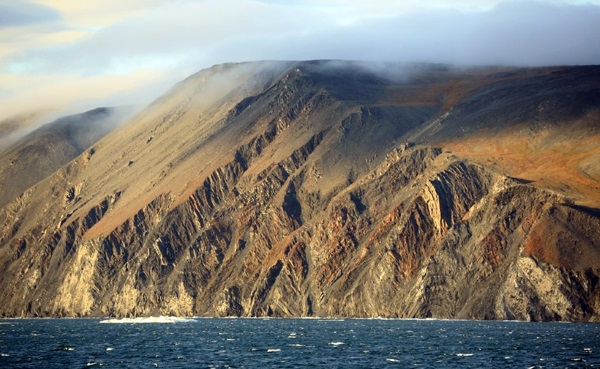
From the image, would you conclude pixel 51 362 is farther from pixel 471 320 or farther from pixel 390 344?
pixel 471 320

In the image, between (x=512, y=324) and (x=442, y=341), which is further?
(x=512, y=324)

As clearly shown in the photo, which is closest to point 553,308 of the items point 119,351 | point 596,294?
point 596,294

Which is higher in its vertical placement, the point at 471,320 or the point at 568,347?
the point at 568,347

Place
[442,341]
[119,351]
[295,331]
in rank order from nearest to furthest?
[119,351] → [442,341] → [295,331]

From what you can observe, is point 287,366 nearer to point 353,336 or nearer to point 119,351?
point 119,351

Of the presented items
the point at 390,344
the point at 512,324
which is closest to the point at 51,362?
the point at 390,344

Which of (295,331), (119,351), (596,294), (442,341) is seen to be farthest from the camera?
(596,294)
